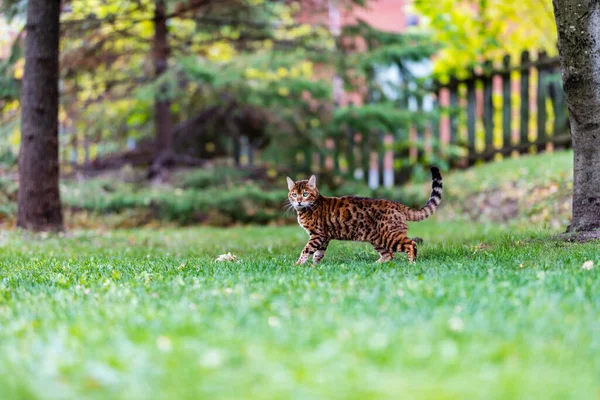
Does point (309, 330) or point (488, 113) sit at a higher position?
point (488, 113)

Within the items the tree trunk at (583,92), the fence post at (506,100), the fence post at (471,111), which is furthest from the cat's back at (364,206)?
the fence post at (471,111)

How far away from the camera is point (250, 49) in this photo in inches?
644

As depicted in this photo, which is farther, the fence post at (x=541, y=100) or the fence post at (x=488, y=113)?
the fence post at (x=488, y=113)

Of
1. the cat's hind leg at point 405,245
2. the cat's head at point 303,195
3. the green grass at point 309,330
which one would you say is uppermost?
the cat's head at point 303,195

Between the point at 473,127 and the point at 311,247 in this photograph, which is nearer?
the point at 311,247

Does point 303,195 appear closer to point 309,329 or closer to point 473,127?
point 309,329

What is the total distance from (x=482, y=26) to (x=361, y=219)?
1563 cm

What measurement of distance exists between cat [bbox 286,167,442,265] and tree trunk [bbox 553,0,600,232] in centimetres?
194

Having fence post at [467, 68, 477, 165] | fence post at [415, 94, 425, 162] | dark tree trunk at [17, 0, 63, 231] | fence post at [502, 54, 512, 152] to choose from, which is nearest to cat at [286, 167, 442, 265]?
dark tree trunk at [17, 0, 63, 231]

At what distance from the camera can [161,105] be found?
1598cm

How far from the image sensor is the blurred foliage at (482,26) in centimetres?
2003

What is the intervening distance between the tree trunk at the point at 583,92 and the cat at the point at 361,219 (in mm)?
1941

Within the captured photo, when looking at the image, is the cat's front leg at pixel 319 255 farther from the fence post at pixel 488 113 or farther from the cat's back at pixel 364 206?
the fence post at pixel 488 113

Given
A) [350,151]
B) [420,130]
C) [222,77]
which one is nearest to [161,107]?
[222,77]
